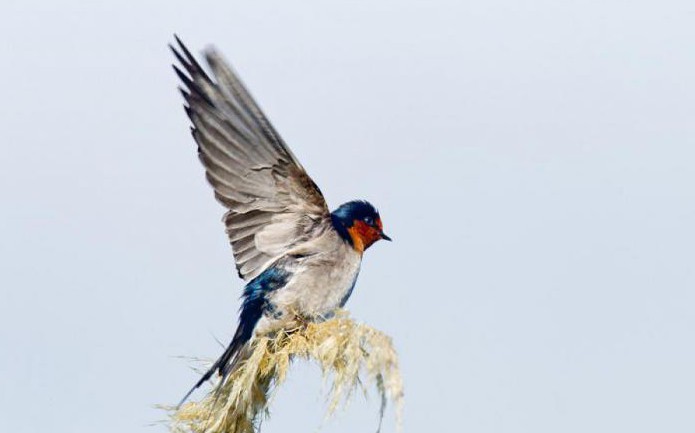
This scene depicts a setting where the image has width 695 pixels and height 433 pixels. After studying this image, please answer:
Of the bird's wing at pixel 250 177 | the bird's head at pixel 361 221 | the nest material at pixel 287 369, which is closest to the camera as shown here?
the nest material at pixel 287 369

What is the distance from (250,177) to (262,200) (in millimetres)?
124

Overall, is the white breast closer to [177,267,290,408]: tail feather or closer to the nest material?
[177,267,290,408]: tail feather

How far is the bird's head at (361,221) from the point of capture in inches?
251

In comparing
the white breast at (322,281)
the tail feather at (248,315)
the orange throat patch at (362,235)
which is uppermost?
the tail feather at (248,315)

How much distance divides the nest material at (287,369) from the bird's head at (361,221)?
223 centimetres

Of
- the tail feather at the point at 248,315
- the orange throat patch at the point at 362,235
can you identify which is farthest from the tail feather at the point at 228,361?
the orange throat patch at the point at 362,235

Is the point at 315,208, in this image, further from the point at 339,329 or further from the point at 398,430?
the point at 398,430

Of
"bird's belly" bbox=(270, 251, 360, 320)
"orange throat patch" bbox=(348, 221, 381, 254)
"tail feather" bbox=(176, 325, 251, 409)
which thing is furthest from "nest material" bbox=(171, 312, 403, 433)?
"orange throat patch" bbox=(348, 221, 381, 254)

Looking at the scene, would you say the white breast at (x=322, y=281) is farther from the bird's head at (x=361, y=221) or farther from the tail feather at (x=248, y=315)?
the bird's head at (x=361, y=221)

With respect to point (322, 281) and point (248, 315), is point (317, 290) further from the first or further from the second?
point (248, 315)

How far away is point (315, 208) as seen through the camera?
5930 millimetres

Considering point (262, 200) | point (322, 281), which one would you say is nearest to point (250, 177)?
point (262, 200)

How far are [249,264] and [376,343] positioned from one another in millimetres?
2652

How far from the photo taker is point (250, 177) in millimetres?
5867
